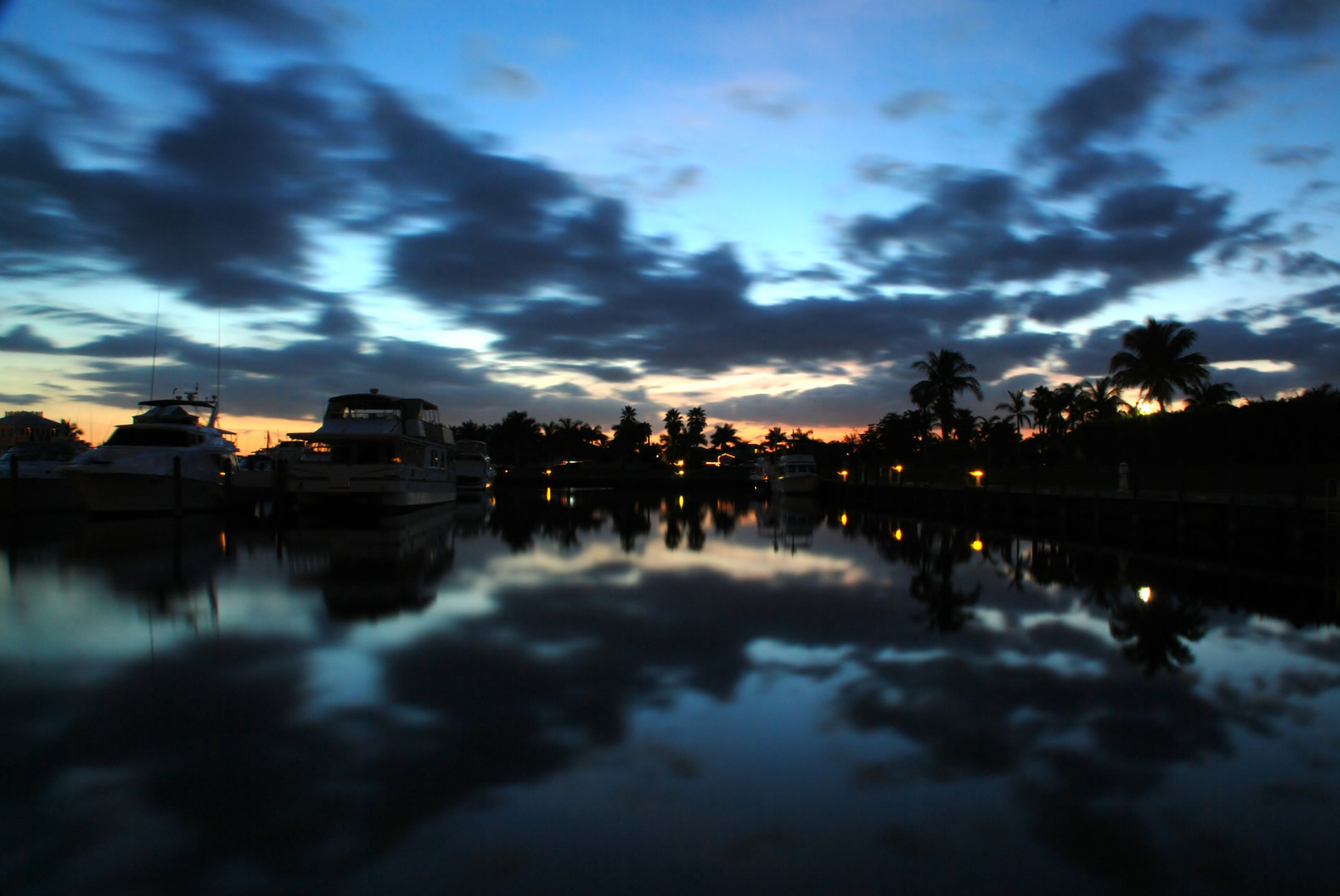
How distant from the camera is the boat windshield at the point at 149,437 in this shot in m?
25.9

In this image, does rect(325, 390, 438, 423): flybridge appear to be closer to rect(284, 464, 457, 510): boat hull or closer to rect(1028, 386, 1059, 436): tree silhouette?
rect(284, 464, 457, 510): boat hull

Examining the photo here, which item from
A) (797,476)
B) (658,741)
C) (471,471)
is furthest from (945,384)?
(658,741)

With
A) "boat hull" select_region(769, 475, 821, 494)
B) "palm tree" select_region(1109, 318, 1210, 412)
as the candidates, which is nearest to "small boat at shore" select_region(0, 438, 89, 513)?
"boat hull" select_region(769, 475, 821, 494)

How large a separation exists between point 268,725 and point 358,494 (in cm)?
2254

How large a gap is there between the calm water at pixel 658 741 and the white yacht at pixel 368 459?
14.1m

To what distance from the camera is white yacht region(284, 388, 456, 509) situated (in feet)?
88.2

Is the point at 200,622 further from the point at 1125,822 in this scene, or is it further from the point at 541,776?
the point at 1125,822

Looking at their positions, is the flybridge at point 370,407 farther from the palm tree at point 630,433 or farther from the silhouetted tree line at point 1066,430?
the palm tree at point 630,433

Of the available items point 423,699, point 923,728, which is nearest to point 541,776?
point 423,699

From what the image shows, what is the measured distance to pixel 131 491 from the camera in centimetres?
2531

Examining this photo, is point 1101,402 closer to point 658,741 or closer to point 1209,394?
point 1209,394

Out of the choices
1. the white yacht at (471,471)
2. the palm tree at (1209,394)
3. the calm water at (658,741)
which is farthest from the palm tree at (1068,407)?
the calm water at (658,741)

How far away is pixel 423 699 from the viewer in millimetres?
6652

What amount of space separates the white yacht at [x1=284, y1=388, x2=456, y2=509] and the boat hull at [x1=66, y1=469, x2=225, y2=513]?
355 centimetres
